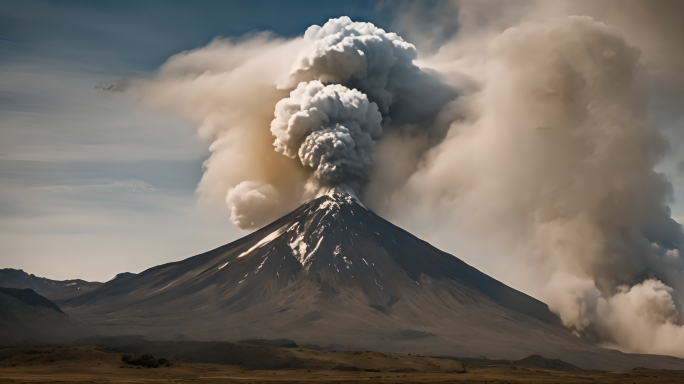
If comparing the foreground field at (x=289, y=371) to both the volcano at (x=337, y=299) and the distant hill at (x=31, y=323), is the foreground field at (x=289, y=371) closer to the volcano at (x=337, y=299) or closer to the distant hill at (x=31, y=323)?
the distant hill at (x=31, y=323)

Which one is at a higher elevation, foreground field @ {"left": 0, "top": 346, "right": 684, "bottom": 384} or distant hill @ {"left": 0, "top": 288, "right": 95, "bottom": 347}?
distant hill @ {"left": 0, "top": 288, "right": 95, "bottom": 347}

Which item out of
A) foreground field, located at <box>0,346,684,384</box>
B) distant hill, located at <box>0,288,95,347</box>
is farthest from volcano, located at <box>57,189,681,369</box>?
foreground field, located at <box>0,346,684,384</box>

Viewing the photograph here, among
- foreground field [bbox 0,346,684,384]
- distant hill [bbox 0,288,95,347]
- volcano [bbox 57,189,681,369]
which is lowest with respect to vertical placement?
foreground field [bbox 0,346,684,384]

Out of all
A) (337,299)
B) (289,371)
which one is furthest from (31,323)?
(337,299)

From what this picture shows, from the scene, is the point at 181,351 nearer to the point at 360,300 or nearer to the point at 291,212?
the point at 360,300

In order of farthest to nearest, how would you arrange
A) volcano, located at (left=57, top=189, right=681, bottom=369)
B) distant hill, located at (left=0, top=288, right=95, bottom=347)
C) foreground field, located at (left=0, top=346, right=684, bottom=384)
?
volcano, located at (left=57, top=189, right=681, bottom=369) → distant hill, located at (left=0, top=288, right=95, bottom=347) → foreground field, located at (left=0, top=346, right=684, bottom=384)

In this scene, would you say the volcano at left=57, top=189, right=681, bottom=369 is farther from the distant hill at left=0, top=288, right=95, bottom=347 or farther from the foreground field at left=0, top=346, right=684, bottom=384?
the foreground field at left=0, top=346, right=684, bottom=384

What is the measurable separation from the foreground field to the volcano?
60.0 feet

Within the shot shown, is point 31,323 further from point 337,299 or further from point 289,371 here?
point 337,299

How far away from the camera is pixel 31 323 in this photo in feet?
286

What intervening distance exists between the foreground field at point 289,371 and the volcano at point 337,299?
60.0 feet

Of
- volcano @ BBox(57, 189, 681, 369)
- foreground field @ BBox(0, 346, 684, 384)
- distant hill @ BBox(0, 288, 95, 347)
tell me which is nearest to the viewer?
foreground field @ BBox(0, 346, 684, 384)

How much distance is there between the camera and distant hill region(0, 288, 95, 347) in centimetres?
8231

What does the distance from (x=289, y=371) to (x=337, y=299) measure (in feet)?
185
